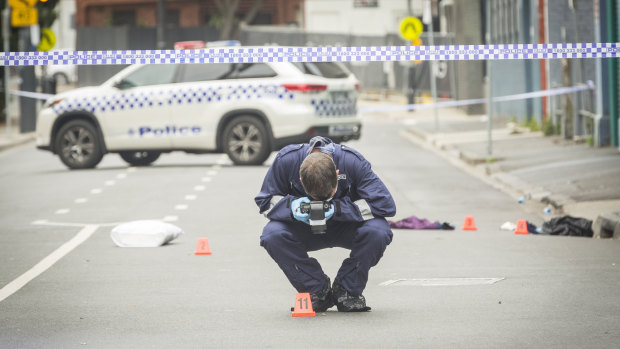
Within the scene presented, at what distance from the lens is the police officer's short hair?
6992 millimetres

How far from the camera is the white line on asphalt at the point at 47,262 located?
8.88 meters

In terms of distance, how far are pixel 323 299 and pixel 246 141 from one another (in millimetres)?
12255

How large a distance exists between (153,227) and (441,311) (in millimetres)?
4375

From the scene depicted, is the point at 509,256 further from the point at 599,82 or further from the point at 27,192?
the point at 599,82

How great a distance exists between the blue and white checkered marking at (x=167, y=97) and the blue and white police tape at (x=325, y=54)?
894cm

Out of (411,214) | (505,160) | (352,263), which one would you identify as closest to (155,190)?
(411,214)

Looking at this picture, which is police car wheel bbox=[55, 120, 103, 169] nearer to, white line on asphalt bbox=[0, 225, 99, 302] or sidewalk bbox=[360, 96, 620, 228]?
sidewalk bbox=[360, 96, 620, 228]

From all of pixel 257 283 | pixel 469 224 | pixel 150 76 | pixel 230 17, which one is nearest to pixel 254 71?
pixel 150 76

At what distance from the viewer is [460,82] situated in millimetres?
36656

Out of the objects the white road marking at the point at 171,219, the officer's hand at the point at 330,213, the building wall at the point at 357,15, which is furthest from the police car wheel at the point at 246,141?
the building wall at the point at 357,15

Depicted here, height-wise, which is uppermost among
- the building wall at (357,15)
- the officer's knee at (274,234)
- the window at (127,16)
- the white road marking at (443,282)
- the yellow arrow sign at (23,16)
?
the window at (127,16)

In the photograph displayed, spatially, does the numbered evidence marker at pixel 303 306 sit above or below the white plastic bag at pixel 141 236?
below

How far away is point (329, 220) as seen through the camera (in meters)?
7.47

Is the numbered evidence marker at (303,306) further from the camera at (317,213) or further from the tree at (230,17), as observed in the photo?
the tree at (230,17)
